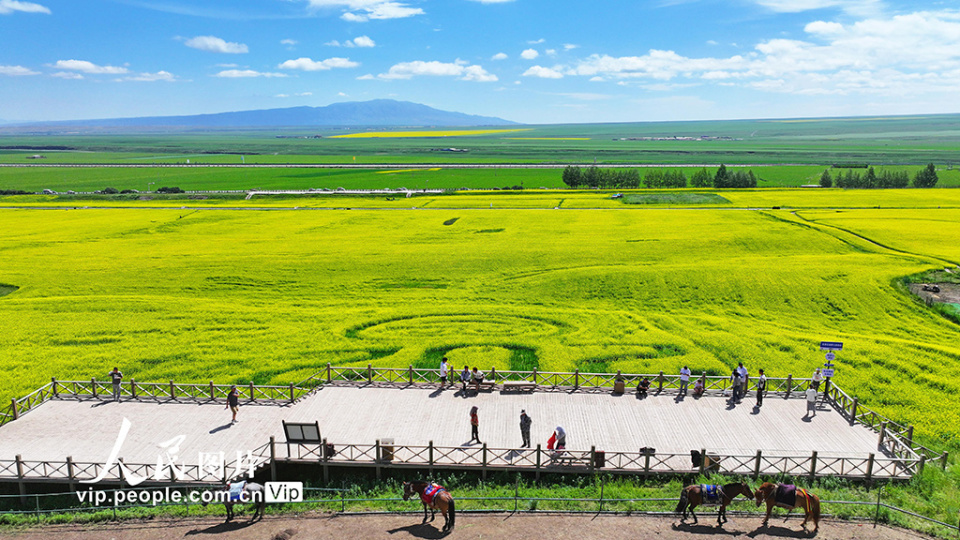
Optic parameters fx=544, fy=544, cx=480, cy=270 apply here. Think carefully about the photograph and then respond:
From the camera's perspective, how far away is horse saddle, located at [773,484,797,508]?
1756 centimetres

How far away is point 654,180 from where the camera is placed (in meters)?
137

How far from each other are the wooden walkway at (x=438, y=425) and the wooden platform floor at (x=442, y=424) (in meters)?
0.05

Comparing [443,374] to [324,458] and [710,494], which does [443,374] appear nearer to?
[324,458]

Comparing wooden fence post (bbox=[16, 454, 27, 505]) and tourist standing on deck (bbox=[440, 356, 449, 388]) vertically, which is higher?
tourist standing on deck (bbox=[440, 356, 449, 388])

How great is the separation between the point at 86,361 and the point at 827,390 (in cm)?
4328

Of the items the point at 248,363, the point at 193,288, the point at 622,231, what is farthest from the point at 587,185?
the point at 248,363

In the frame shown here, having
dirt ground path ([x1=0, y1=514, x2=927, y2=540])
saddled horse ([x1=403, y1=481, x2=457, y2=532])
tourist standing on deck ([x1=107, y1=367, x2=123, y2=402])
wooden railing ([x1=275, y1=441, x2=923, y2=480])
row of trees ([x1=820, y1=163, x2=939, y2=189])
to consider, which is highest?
row of trees ([x1=820, y1=163, x2=939, y2=189])

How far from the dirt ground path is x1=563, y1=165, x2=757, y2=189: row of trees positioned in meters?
124

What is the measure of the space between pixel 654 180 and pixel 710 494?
12767 cm

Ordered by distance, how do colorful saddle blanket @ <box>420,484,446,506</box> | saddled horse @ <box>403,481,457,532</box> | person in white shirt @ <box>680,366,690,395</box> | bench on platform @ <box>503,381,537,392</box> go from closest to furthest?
saddled horse @ <box>403,481,457,532</box> → colorful saddle blanket @ <box>420,484,446,506</box> → person in white shirt @ <box>680,366,690,395</box> → bench on platform @ <box>503,381,537,392</box>

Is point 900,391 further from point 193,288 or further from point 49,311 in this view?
point 49,311

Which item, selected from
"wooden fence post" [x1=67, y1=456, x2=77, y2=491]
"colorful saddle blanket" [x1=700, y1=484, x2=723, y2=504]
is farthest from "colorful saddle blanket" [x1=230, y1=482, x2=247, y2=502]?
"colorful saddle blanket" [x1=700, y1=484, x2=723, y2=504]

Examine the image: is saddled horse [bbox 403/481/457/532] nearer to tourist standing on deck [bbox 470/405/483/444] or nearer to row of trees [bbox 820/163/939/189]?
tourist standing on deck [bbox 470/405/483/444]

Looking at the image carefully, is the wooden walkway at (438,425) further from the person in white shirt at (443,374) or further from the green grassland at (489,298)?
the green grassland at (489,298)
